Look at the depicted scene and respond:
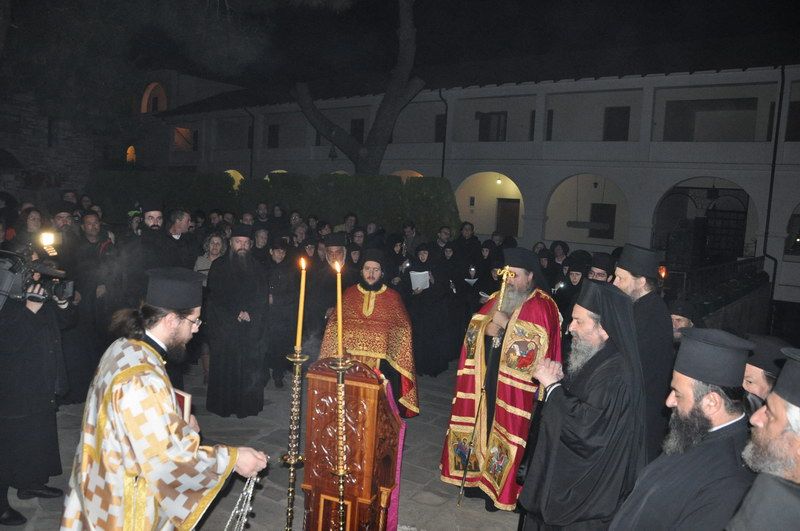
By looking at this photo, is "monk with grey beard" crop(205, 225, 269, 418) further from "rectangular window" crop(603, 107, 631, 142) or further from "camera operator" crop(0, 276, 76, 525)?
"rectangular window" crop(603, 107, 631, 142)

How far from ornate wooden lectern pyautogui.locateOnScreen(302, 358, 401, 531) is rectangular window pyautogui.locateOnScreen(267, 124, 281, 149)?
30357mm

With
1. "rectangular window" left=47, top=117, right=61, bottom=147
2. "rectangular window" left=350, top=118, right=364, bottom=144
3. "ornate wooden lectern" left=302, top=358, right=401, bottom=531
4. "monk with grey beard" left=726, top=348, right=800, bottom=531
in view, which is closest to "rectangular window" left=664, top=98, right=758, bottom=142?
"rectangular window" left=350, top=118, right=364, bottom=144

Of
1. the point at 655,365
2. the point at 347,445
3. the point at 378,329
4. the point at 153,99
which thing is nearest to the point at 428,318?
the point at 378,329

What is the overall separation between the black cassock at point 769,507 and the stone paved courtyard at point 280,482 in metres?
3.58

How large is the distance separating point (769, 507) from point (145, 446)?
2453 mm

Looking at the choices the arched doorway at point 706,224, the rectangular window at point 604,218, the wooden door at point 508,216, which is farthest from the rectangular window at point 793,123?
the wooden door at point 508,216

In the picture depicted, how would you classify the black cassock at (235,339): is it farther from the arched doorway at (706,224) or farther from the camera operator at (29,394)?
A: the arched doorway at (706,224)

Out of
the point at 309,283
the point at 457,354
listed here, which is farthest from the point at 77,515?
the point at 457,354

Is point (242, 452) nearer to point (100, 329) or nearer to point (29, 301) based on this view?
point (29, 301)

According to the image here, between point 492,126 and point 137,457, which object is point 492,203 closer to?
point 492,126

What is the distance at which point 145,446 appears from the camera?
2752 mm

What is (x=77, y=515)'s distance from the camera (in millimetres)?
2955

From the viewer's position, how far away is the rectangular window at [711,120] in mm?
21344

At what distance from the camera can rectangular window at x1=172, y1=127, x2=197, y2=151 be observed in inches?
1537
